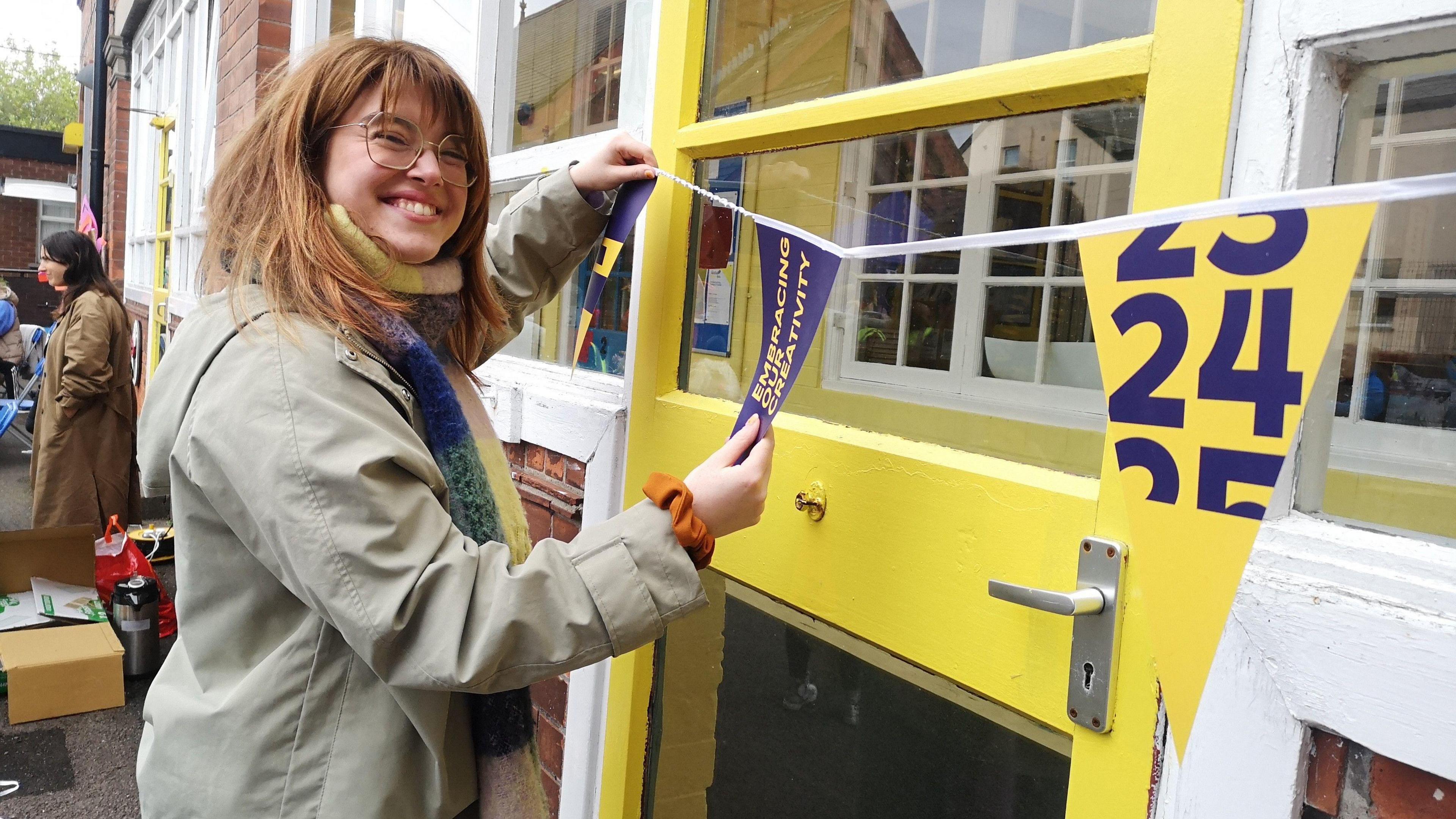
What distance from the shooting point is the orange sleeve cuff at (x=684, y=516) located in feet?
4.09

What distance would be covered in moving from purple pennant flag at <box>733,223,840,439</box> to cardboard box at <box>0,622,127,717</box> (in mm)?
3884

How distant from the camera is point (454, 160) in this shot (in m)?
1.62

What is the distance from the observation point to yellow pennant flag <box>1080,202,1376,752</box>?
765 millimetres


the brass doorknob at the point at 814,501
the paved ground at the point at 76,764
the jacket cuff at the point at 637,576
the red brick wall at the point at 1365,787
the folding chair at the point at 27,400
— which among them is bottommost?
the paved ground at the point at 76,764

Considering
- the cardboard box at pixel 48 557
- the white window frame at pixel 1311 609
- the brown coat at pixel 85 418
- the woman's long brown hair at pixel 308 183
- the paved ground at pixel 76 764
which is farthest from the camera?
the brown coat at pixel 85 418

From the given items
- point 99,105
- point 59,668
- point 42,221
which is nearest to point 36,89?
point 42,221

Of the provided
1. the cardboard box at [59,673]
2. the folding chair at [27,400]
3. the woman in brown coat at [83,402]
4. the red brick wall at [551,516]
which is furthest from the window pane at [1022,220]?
the folding chair at [27,400]

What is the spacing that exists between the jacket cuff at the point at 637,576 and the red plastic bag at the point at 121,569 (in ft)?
14.1

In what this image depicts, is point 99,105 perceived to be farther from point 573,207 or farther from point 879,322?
point 879,322

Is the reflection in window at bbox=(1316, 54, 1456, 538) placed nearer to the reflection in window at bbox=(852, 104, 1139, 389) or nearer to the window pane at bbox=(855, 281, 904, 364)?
the reflection in window at bbox=(852, 104, 1139, 389)

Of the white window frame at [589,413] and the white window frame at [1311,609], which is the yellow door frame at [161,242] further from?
the white window frame at [1311,609]

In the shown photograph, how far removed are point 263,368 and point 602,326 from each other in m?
1.08

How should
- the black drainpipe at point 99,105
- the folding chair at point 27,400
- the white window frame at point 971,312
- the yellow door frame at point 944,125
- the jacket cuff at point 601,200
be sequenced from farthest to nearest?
1. the black drainpipe at point 99,105
2. the folding chair at point 27,400
3. the jacket cuff at point 601,200
4. the white window frame at point 971,312
5. the yellow door frame at point 944,125

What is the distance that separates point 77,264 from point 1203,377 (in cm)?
632
